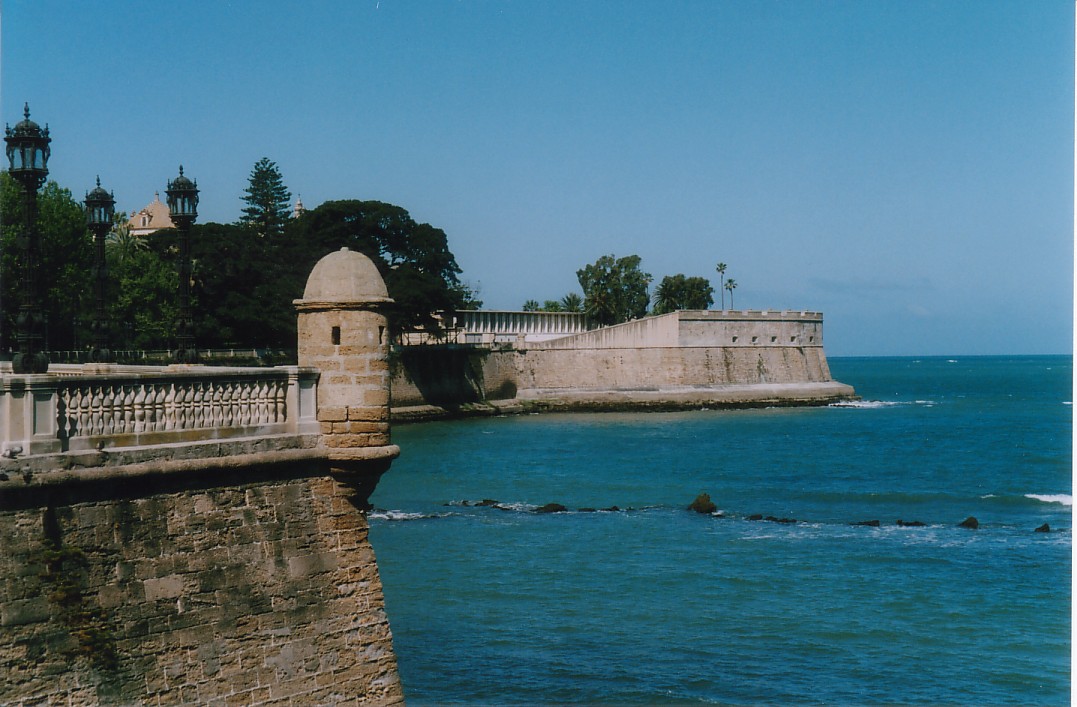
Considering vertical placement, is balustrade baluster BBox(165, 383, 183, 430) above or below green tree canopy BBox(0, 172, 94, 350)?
below

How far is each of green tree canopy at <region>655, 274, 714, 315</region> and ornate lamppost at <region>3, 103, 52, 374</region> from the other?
97.0m

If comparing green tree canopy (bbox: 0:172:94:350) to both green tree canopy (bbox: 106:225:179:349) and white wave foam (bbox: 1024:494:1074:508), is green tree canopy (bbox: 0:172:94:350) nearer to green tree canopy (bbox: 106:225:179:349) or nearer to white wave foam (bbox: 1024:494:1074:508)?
green tree canopy (bbox: 106:225:179:349)

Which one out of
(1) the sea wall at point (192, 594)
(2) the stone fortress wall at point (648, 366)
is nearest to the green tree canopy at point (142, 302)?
(2) the stone fortress wall at point (648, 366)

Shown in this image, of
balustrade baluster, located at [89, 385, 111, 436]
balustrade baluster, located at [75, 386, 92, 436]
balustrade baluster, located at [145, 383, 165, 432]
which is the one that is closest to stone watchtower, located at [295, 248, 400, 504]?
balustrade baluster, located at [145, 383, 165, 432]

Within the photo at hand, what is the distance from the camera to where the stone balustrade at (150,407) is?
798cm

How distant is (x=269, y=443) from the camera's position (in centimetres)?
957

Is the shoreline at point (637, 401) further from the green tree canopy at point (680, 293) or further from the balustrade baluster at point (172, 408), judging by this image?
the balustrade baluster at point (172, 408)

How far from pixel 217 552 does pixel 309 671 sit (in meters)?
1.20

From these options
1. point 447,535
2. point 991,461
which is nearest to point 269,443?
point 447,535

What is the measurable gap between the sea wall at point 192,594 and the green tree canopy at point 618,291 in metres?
92.5

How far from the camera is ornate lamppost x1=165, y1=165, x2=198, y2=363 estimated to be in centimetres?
1460

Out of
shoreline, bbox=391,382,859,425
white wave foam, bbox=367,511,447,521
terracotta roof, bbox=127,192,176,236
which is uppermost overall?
terracotta roof, bbox=127,192,176,236

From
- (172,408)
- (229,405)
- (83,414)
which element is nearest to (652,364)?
(229,405)

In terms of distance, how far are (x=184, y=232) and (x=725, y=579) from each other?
487 inches
